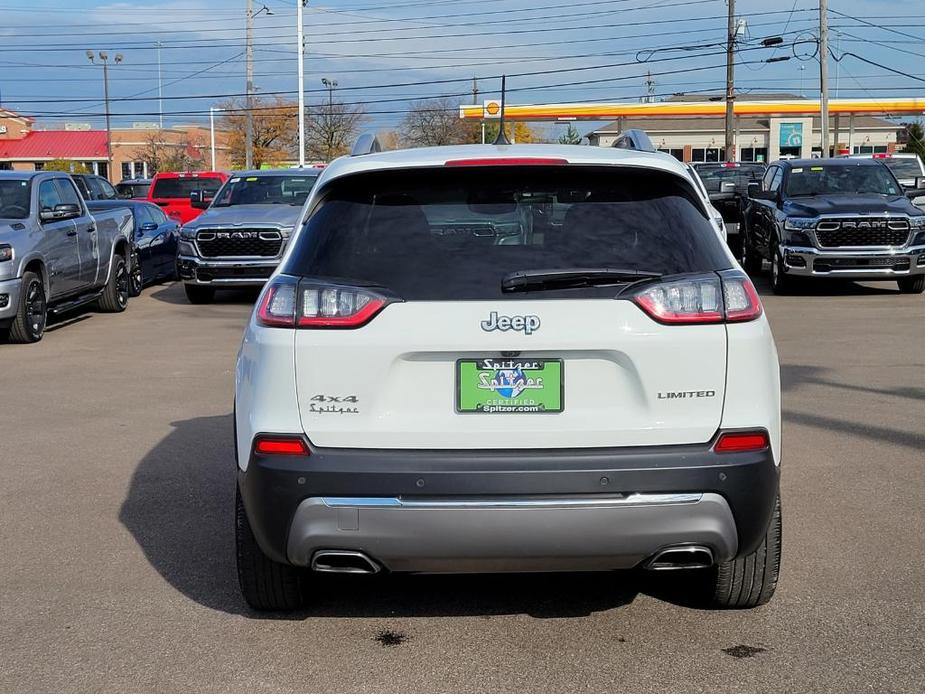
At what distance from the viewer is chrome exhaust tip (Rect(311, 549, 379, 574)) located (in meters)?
4.05

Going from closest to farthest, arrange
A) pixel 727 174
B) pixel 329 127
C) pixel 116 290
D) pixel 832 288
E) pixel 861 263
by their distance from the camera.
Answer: pixel 116 290, pixel 861 263, pixel 832 288, pixel 727 174, pixel 329 127

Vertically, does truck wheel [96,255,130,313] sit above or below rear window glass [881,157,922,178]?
below

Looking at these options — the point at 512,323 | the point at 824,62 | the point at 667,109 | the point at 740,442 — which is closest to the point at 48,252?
the point at 512,323

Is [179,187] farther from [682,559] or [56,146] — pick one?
[56,146]

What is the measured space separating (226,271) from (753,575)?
13259 millimetres

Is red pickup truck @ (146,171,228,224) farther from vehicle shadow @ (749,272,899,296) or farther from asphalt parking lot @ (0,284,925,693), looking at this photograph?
asphalt parking lot @ (0,284,925,693)

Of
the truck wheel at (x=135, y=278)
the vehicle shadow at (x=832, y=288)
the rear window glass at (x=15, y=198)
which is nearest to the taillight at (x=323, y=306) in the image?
the rear window glass at (x=15, y=198)

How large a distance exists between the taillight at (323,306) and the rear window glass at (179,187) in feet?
88.2

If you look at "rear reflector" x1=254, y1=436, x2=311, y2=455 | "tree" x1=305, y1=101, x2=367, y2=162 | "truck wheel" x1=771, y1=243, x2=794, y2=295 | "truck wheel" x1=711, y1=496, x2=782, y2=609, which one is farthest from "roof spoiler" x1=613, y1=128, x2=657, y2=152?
"tree" x1=305, y1=101, x2=367, y2=162

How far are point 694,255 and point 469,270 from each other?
0.77 meters

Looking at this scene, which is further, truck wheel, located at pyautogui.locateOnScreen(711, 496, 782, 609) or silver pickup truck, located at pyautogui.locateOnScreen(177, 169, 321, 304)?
silver pickup truck, located at pyautogui.locateOnScreen(177, 169, 321, 304)

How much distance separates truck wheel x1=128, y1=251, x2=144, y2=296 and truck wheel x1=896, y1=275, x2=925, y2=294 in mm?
11060

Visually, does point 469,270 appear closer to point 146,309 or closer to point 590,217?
point 590,217

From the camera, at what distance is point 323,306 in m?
4.03
